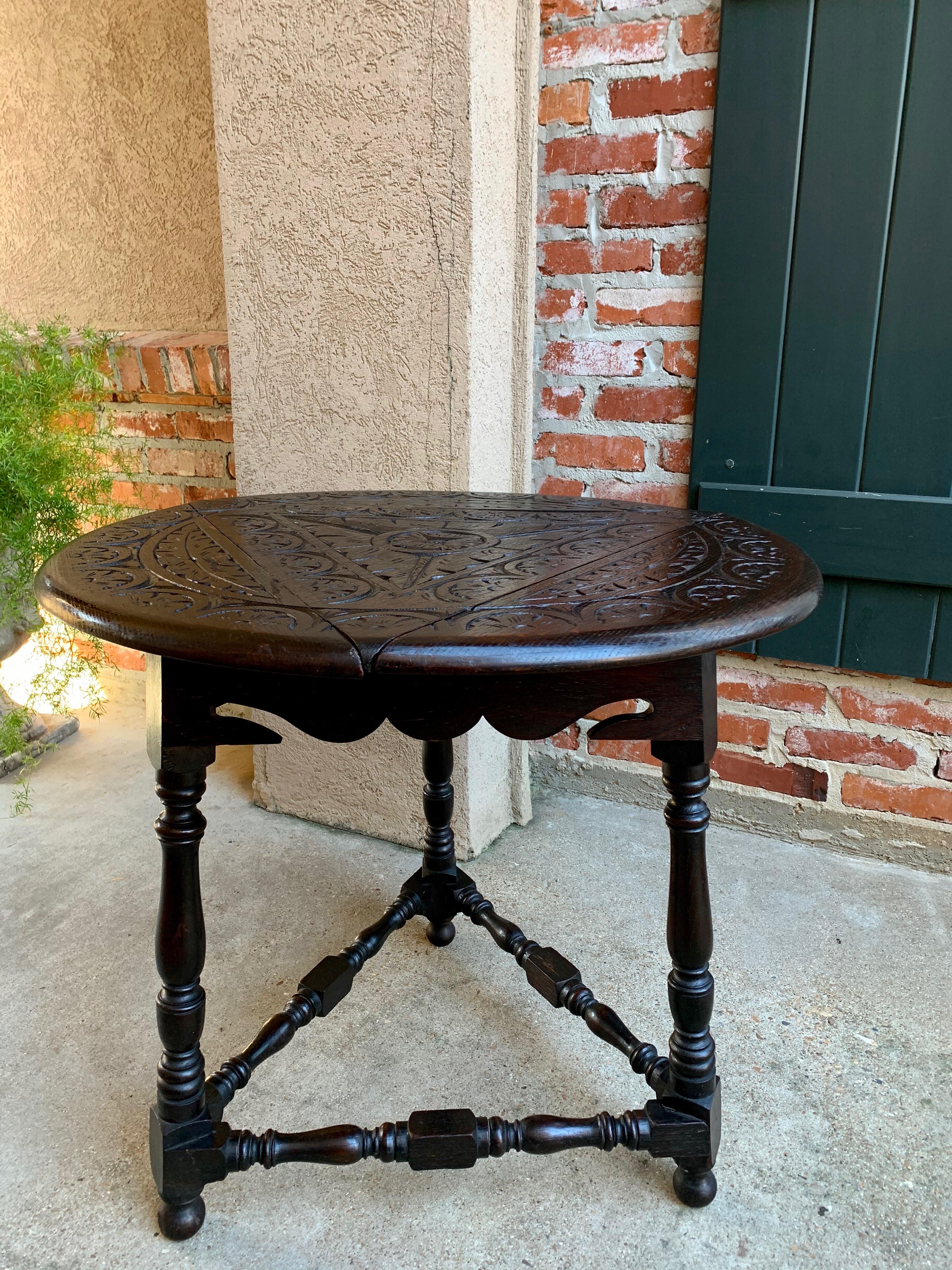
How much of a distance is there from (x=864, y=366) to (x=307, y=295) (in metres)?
1.23

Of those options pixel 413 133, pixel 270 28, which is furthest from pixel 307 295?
pixel 270 28

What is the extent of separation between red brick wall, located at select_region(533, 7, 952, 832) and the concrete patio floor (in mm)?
224

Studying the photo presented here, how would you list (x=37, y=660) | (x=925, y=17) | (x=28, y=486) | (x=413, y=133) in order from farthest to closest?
(x=37, y=660) → (x=28, y=486) → (x=413, y=133) → (x=925, y=17)

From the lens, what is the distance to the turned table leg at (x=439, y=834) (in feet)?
5.69

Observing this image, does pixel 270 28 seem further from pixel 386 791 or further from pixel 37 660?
pixel 37 660

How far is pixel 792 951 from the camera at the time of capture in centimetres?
181

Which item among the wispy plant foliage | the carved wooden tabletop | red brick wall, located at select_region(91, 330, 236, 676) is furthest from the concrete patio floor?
red brick wall, located at select_region(91, 330, 236, 676)

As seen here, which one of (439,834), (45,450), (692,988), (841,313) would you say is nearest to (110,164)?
(45,450)

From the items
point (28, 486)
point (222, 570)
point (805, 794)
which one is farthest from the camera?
point (28, 486)

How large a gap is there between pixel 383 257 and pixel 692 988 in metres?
1.56

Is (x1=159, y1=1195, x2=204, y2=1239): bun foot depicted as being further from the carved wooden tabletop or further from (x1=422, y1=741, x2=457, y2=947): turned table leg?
the carved wooden tabletop

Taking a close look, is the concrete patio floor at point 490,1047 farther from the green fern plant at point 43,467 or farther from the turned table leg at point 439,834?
the green fern plant at point 43,467

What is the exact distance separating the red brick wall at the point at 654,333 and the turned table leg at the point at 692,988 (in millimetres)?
871

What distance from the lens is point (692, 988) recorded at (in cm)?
125
